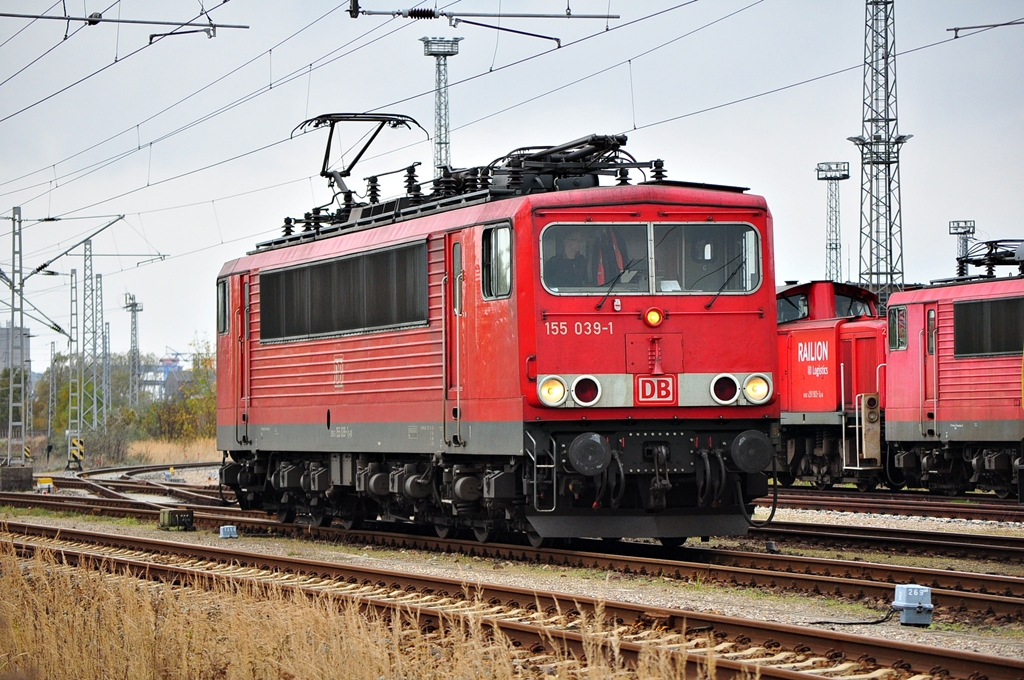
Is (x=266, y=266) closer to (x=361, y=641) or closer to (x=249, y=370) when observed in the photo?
(x=249, y=370)

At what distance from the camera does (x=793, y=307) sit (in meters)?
27.3

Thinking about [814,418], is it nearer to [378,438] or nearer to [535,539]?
[378,438]

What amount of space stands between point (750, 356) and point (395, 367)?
167 inches

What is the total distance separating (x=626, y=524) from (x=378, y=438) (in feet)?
12.3

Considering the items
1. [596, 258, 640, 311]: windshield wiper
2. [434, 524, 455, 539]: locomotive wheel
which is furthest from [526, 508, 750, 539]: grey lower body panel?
[434, 524, 455, 539]: locomotive wheel

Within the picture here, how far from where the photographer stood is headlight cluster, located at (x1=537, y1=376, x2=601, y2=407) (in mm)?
12969

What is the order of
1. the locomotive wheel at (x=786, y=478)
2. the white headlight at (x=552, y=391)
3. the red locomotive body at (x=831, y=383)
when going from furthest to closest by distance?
the locomotive wheel at (x=786, y=478)
the red locomotive body at (x=831, y=383)
the white headlight at (x=552, y=391)

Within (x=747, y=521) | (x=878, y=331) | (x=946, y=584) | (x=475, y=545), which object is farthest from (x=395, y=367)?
(x=878, y=331)

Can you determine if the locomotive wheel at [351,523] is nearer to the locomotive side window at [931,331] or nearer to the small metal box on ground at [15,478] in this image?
the locomotive side window at [931,331]

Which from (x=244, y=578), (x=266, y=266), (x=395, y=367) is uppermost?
(x=266, y=266)

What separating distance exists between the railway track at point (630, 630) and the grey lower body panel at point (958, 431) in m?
12.8

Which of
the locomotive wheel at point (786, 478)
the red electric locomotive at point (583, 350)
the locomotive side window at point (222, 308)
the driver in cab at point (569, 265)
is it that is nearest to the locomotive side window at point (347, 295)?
the red electric locomotive at point (583, 350)

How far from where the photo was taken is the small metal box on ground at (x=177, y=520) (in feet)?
64.7

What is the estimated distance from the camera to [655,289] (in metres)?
13.4
